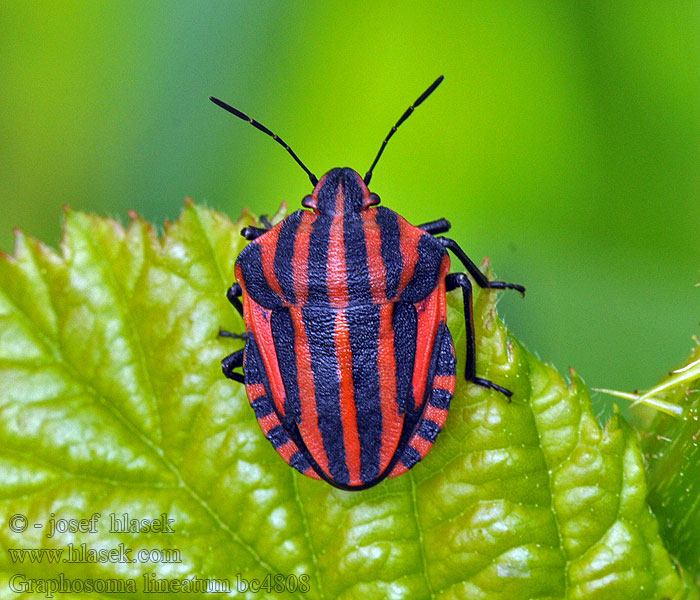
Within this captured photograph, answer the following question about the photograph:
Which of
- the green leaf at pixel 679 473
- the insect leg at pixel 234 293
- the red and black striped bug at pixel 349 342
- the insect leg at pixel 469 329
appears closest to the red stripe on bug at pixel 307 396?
the red and black striped bug at pixel 349 342

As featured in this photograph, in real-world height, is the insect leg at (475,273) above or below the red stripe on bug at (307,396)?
above

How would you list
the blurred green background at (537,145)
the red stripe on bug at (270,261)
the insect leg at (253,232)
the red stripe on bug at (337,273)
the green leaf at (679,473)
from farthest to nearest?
the blurred green background at (537,145)
the insect leg at (253,232)
the red stripe on bug at (270,261)
the red stripe on bug at (337,273)
the green leaf at (679,473)

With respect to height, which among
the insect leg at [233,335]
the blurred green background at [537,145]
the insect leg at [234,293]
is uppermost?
the blurred green background at [537,145]

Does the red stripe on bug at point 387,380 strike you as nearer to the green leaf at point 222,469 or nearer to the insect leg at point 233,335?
the green leaf at point 222,469

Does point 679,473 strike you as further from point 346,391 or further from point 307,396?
point 307,396

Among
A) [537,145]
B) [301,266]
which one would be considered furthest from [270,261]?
[537,145]

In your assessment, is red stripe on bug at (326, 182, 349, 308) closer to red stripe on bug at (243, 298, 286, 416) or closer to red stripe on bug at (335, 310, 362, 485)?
red stripe on bug at (335, 310, 362, 485)

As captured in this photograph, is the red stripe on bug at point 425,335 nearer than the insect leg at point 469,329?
No

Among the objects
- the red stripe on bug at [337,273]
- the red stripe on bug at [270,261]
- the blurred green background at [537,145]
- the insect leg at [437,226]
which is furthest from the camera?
the blurred green background at [537,145]

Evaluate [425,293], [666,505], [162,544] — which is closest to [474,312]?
[425,293]
